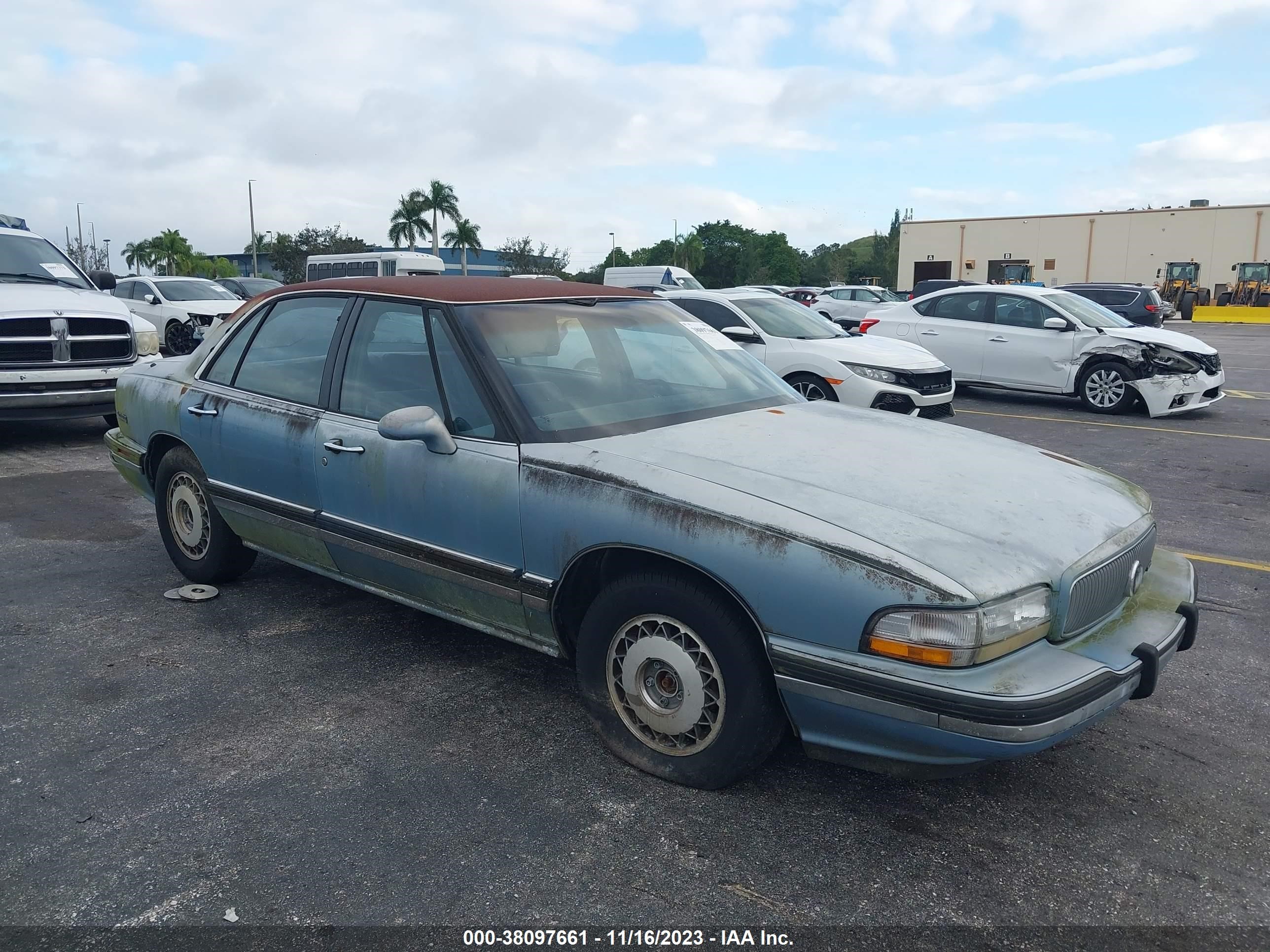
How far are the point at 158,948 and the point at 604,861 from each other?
44.4 inches

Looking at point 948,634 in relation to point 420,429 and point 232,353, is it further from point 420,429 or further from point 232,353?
point 232,353

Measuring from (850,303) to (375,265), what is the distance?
1178 centimetres

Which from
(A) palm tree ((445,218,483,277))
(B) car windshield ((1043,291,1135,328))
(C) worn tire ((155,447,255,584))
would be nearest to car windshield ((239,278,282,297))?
(B) car windshield ((1043,291,1135,328))

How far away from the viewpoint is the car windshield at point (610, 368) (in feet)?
11.7

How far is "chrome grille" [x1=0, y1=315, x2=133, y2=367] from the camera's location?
866cm

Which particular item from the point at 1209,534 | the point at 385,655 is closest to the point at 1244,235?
the point at 1209,534

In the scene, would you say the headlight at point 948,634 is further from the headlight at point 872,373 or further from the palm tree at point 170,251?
the palm tree at point 170,251

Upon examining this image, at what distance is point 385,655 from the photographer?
417 centimetres

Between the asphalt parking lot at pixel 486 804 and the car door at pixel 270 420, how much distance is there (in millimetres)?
526

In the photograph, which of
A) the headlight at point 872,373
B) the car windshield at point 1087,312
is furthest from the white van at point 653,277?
the headlight at point 872,373

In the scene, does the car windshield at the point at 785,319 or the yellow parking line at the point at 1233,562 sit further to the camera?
the car windshield at the point at 785,319

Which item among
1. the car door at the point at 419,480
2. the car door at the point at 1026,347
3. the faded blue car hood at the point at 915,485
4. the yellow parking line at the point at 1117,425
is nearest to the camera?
the faded blue car hood at the point at 915,485

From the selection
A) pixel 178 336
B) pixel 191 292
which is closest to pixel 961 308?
pixel 178 336

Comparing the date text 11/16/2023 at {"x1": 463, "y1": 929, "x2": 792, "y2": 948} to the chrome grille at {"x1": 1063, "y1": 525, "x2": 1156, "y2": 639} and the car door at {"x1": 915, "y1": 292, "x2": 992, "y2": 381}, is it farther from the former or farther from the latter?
the car door at {"x1": 915, "y1": 292, "x2": 992, "y2": 381}
